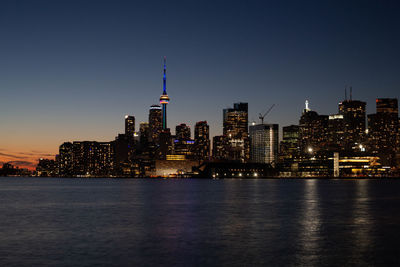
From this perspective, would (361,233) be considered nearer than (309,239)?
No

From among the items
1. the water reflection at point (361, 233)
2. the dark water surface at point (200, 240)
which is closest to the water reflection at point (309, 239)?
the dark water surface at point (200, 240)

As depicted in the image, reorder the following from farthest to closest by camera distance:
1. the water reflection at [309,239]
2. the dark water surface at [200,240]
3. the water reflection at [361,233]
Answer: the water reflection at [361,233] → the water reflection at [309,239] → the dark water surface at [200,240]

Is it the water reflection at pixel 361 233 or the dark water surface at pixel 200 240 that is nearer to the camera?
the dark water surface at pixel 200 240

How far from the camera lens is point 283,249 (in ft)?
119

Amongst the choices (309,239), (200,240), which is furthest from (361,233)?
(200,240)

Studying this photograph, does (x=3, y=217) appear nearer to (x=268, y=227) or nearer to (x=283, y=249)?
(x=268, y=227)

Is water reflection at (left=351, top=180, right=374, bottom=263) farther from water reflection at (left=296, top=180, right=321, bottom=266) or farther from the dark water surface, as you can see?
water reflection at (left=296, top=180, right=321, bottom=266)

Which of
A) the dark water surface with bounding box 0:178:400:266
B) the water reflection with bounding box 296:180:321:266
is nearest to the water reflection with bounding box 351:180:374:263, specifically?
the dark water surface with bounding box 0:178:400:266

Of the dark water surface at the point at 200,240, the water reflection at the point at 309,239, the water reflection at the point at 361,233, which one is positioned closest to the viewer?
the dark water surface at the point at 200,240

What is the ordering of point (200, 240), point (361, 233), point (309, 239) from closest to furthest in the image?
point (200, 240)
point (309, 239)
point (361, 233)

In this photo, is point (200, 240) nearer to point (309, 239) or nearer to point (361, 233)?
point (309, 239)

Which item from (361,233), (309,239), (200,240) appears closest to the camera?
(200,240)

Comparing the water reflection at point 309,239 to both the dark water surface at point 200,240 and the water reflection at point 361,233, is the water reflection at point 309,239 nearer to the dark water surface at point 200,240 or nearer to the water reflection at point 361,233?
the dark water surface at point 200,240

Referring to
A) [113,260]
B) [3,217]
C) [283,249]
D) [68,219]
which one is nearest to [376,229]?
[283,249]
